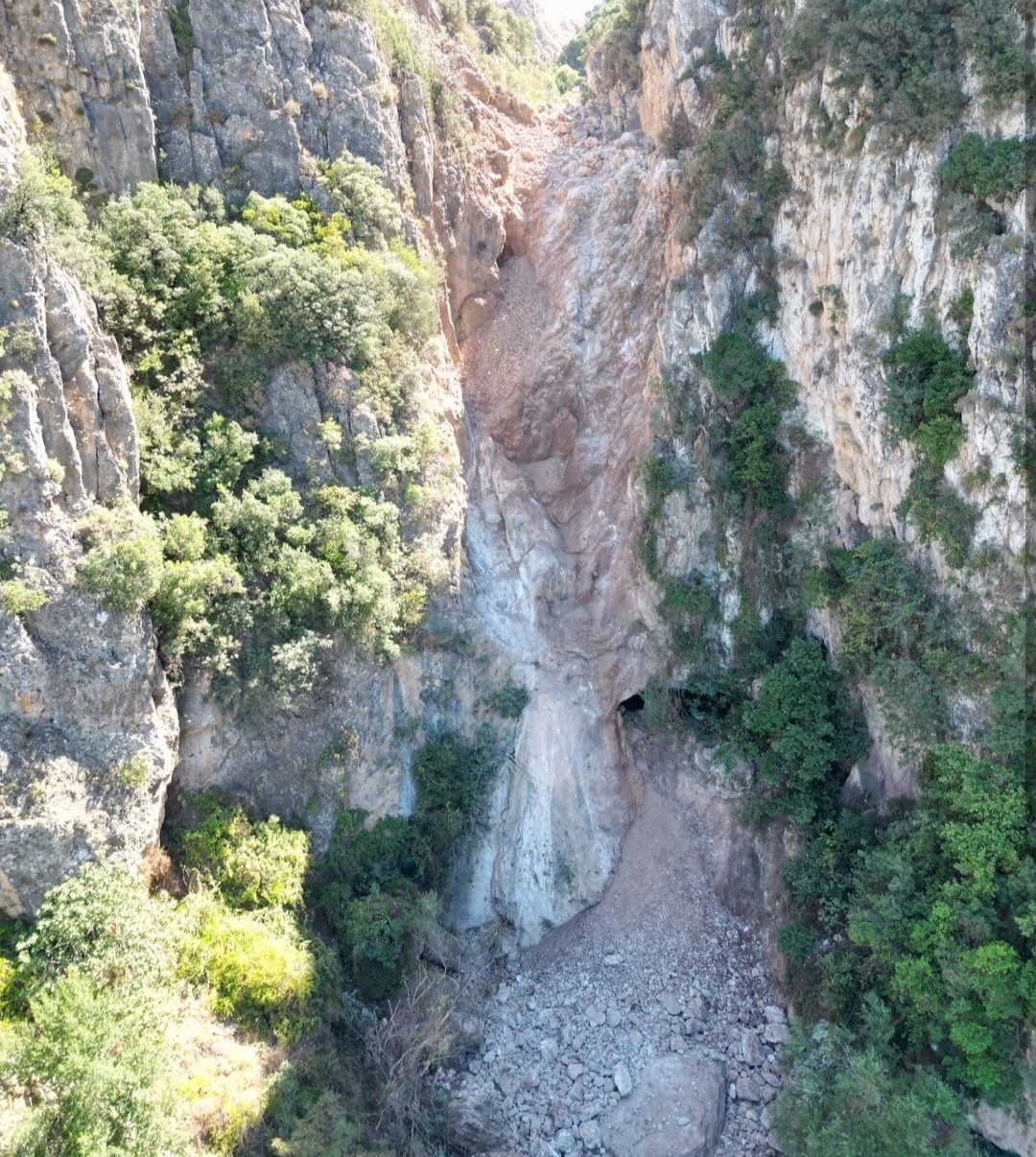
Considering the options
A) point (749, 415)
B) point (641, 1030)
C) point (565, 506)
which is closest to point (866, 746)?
point (641, 1030)

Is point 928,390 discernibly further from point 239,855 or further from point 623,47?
point 623,47

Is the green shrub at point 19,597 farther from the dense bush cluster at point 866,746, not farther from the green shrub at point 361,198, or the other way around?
the dense bush cluster at point 866,746

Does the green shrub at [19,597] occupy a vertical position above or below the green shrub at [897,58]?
below

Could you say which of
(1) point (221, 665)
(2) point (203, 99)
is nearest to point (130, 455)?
(1) point (221, 665)

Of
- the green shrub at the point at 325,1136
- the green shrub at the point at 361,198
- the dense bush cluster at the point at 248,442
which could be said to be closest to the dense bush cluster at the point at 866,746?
the dense bush cluster at the point at 248,442

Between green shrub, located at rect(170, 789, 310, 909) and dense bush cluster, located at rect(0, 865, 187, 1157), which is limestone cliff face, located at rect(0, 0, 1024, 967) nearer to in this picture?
green shrub, located at rect(170, 789, 310, 909)

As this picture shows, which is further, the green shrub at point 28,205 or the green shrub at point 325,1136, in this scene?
the green shrub at point 28,205
